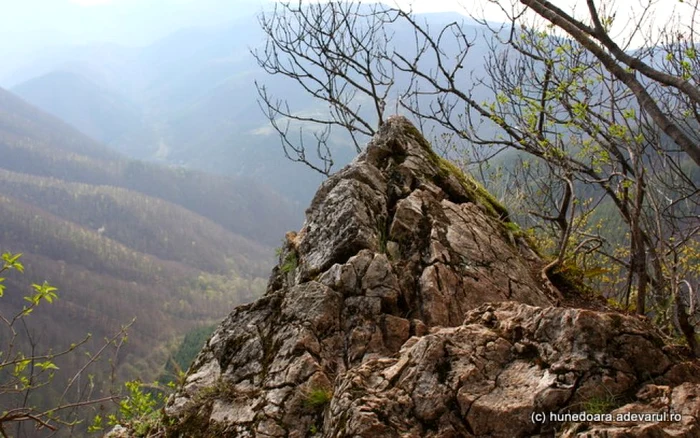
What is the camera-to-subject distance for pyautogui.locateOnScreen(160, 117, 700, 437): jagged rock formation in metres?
4.47

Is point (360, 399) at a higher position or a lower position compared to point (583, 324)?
lower

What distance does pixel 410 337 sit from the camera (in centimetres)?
618

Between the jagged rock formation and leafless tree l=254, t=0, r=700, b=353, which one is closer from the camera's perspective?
the jagged rock formation

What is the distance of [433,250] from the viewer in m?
7.50

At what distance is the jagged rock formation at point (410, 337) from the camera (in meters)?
4.47

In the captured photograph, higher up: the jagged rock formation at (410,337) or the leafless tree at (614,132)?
the leafless tree at (614,132)

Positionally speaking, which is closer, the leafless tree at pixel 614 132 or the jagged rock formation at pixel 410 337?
the jagged rock formation at pixel 410 337

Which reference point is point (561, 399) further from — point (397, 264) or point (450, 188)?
point (450, 188)

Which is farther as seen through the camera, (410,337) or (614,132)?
(614,132)

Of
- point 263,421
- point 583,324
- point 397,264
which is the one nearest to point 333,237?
point 397,264

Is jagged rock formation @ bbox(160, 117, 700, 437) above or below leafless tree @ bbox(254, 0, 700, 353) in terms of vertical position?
below

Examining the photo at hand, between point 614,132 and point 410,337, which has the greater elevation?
point 614,132

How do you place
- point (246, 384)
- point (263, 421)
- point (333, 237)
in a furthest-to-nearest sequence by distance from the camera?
point (333, 237)
point (246, 384)
point (263, 421)

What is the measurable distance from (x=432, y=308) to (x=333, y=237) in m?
1.86
